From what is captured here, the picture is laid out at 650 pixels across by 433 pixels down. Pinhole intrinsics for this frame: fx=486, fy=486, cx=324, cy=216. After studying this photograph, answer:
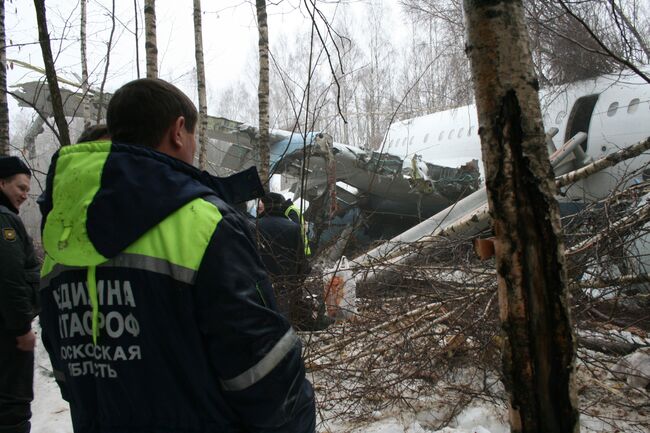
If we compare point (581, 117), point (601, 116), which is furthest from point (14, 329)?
point (581, 117)

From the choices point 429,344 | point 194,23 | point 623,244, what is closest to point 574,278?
point 623,244

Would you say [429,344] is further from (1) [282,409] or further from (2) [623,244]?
(1) [282,409]

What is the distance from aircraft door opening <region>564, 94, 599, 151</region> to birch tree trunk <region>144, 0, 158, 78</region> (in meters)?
8.69

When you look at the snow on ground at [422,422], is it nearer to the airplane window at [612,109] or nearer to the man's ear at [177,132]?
the man's ear at [177,132]

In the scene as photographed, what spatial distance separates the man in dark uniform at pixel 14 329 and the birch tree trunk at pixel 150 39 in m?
5.34

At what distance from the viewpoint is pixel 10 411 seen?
254 centimetres

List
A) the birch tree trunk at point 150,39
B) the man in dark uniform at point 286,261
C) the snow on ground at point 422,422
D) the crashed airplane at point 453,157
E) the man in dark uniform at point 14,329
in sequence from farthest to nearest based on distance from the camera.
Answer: the crashed airplane at point 453,157 < the birch tree trunk at point 150,39 < the man in dark uniform at point 286,261 < the snow on ground at point 422,422 < the man in dark uniform at point 14,329

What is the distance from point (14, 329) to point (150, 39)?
6.13 metres

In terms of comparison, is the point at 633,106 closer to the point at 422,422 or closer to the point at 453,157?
the point at 453,157

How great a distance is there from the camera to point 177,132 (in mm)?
1287

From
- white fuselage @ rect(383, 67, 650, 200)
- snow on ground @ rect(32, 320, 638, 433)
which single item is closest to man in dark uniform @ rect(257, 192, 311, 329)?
snow on ground @ rect(32, 320, 638, 433)

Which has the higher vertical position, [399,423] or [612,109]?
[612,109]

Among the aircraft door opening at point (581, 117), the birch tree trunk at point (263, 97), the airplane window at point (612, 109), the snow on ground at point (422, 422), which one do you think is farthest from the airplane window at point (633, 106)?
the snow on ground at point (422, 422)

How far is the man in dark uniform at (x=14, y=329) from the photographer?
2529 mm
